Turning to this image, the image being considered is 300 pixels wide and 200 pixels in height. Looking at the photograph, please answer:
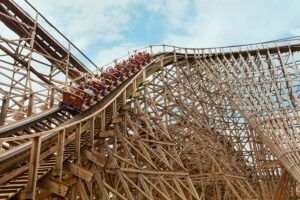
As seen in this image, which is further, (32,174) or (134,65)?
(134,65)

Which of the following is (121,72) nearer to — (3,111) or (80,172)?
(3,111)

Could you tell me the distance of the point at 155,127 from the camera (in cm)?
1034

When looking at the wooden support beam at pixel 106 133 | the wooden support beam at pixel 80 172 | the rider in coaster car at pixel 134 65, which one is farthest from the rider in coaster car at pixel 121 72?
the wooden support beam at pixel 80 172

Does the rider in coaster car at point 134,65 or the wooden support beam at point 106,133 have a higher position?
the rider in coaster car at point 134,65

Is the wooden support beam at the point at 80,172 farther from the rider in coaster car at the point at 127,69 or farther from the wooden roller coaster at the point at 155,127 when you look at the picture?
the rider in coaster car at the point at 127,69

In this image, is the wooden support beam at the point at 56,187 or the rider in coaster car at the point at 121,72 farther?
the rider in coaster car at the point at 121,72

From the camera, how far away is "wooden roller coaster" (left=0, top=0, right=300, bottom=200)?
6141 mm

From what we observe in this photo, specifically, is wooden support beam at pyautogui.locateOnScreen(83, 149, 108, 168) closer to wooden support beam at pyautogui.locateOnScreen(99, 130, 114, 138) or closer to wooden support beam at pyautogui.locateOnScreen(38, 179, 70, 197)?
wooden support beam at pyautogui.locateOnScreen(99, 130, 114, 138)

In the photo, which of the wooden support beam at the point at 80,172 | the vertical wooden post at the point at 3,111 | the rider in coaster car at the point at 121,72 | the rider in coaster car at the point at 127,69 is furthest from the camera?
the rider in coaster car at the point at 127,69

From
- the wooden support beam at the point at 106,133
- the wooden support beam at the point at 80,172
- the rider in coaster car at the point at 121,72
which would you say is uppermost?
the rider in coaster car at the point at 121,72

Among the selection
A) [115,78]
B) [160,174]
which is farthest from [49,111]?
[115,78]

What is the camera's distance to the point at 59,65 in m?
14.0

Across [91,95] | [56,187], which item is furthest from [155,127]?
[56,187]

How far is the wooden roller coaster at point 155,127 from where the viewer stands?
6141 millimetres
